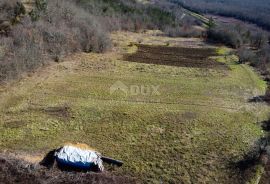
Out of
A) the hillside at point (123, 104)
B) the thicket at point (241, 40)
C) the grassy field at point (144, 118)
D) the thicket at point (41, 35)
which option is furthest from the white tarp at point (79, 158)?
the thicket at point (241, 40)

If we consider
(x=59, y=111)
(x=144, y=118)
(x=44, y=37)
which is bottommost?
(x=144, y=118)

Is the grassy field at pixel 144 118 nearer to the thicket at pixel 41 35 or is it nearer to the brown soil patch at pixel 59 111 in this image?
the brown soil patch at pixel 59 111

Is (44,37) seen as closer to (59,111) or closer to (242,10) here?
(59,111)

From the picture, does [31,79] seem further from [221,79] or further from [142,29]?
[142,29]

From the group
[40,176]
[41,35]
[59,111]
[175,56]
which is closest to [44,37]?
[41,35]

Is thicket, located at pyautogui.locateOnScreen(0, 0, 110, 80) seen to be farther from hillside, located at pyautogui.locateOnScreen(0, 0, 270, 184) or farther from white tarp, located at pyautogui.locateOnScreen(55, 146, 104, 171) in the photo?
white tarp, located at pyautogui.locateOnScreen(55, 146, 104, 171)

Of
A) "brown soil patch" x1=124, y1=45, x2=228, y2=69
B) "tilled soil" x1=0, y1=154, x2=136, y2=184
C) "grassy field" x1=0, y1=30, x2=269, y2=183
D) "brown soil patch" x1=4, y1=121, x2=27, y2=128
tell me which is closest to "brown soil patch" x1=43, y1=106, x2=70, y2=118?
"grassy field" x1=0, y1=30, x2=269, y2=183

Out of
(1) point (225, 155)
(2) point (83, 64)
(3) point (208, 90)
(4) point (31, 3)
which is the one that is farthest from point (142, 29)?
(1) point (225, 155)
